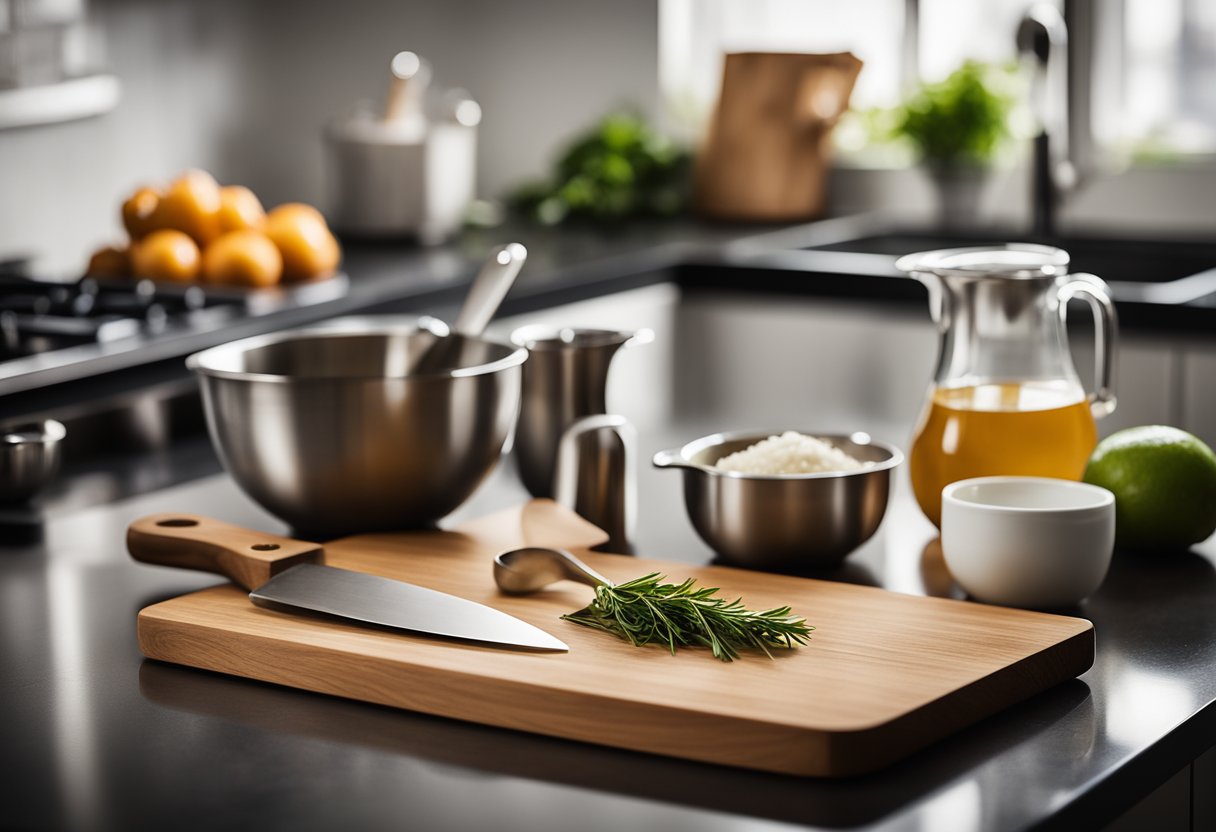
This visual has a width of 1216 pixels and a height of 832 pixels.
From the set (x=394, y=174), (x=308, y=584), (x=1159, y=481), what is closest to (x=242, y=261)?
(x=394, y=174)

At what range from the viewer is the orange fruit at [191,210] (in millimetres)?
2463

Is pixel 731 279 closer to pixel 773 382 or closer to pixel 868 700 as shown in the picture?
pixel 773 382

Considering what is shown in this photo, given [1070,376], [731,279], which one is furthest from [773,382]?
[1070,376]

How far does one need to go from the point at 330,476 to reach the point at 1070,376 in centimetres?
57

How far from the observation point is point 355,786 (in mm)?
792

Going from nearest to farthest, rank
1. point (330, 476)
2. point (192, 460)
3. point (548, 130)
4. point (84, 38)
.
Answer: point (330, 476)
point (192, 460)
point (84, 38)
point (548, 130)

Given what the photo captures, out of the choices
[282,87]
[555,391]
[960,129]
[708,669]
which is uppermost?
[282,87]

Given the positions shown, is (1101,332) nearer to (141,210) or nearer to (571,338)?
(571,338)

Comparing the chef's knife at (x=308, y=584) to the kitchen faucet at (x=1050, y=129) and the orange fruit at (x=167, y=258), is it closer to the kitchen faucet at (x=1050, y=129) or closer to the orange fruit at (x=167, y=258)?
the orange fruit at (x=167, y=258)

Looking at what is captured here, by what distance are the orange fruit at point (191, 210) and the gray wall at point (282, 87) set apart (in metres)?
0.35

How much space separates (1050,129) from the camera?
9.52 feet

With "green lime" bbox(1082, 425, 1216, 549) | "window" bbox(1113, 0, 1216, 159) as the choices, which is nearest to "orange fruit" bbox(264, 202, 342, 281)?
"green lime" bbox(1082, 425, 1216, 549)

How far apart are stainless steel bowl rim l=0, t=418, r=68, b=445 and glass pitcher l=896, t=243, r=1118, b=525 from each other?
2.41 ft

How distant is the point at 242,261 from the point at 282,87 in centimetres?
105
